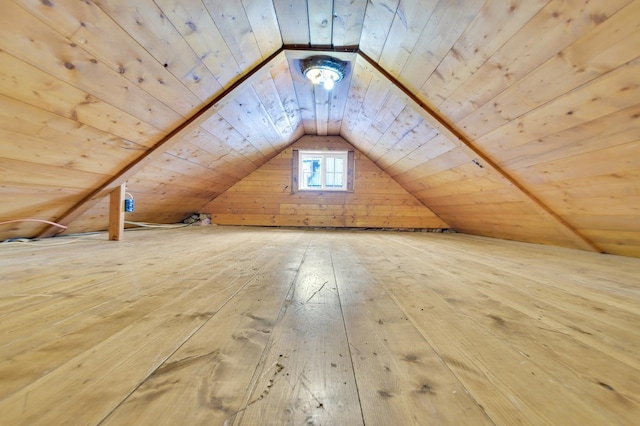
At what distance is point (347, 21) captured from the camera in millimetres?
1774

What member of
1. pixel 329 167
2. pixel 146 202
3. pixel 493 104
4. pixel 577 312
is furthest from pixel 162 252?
pixel 329 167

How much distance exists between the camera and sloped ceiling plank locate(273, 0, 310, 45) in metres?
1.62

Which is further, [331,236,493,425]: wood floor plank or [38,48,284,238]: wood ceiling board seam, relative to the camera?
[38,48,284,238]: wood ceiling board seam

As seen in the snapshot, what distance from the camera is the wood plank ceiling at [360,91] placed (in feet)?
3.84

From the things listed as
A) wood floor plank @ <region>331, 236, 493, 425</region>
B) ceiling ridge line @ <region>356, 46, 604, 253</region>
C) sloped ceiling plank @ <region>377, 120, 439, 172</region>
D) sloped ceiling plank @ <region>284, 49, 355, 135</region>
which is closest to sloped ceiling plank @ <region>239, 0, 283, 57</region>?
sloped ceiling plank @ <region>284, 49, 355, 135</region>

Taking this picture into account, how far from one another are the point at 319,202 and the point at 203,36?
11.0 feet

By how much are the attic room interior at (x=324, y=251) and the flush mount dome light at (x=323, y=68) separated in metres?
0.02

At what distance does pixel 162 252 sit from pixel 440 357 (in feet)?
6.13

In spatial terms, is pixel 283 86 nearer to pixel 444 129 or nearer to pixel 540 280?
pixel 444 129

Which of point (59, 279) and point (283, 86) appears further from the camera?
point (283, 86)

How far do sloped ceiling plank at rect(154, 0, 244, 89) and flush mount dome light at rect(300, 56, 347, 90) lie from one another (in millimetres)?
543

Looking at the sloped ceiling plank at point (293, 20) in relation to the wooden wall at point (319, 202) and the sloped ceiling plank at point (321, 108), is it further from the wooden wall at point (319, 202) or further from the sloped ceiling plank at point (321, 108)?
the wooden wall at point (319, 202)

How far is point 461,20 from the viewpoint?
139cm

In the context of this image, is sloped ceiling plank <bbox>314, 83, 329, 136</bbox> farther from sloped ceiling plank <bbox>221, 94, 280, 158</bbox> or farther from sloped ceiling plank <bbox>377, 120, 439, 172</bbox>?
sloped ceiling plank <bbox>377, 120, 439, 172</bbox>
